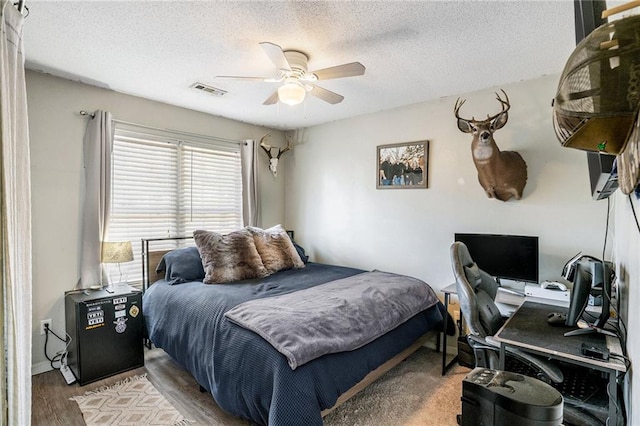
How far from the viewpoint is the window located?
3.31 metres

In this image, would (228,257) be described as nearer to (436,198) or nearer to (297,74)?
(297,74)

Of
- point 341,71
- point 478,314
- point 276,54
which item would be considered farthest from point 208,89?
point 478,314

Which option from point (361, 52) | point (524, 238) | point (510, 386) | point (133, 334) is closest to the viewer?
A: point (510, 386)

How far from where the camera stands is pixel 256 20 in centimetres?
198

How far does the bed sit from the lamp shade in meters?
0.39

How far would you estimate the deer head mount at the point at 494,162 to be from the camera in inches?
105

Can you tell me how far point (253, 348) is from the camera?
1.89 metres

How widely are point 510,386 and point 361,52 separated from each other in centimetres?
224

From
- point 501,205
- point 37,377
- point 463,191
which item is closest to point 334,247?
point 463,191

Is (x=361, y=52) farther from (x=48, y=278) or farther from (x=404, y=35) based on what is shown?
(x=48, y=278)

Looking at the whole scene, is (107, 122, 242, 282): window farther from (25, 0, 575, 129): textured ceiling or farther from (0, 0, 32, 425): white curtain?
(0, 0, 32, 425): white curtain

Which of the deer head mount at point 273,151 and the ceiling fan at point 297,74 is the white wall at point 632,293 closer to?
the ceiling fan at point 297,74

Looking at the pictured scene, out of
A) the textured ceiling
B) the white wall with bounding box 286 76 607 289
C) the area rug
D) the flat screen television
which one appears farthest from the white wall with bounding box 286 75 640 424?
Answer: the area rug

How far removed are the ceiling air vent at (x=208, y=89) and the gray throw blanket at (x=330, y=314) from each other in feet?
6.71
